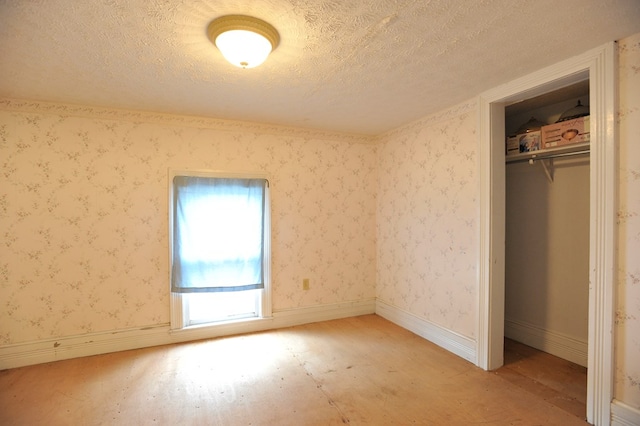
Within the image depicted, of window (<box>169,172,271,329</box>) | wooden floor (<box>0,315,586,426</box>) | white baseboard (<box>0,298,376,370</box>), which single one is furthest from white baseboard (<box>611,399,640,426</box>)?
window (<box>169,172,271,329</box>)

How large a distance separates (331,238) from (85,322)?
101 inches

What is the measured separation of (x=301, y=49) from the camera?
1.80 meters

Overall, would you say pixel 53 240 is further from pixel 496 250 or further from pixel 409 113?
pixel 496 250

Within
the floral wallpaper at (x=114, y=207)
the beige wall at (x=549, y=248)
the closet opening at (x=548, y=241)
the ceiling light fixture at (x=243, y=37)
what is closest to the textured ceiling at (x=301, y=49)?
the ceiling light fixture at (x=243, y=37)

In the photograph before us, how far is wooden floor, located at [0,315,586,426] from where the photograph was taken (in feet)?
6.34

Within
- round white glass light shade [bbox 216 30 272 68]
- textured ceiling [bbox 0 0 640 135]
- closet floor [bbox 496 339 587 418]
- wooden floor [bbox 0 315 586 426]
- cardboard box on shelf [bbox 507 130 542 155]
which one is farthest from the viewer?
cardboard box on shelf [bbox 507 130 542 155]

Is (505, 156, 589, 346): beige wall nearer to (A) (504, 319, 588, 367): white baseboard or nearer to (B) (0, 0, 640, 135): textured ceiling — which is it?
(A) (504, 319, 588, 367): white baseboard

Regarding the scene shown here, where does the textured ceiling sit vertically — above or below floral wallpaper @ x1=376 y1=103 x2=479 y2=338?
above

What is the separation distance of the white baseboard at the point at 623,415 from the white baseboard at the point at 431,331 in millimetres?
939

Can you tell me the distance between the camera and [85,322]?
2758mm

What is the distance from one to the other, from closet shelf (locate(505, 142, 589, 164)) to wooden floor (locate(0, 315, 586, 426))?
1793 mm

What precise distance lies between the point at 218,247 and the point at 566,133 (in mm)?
3223

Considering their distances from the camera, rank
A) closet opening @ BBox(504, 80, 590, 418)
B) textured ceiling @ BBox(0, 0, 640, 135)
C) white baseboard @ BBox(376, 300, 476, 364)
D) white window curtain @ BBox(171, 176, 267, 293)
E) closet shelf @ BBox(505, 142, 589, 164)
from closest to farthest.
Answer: textured ceiling @ BBox(0, 0, 640, 135)
closet shelf @ BBox(505, 142, 589, 164)
closet opening @ BBox(504, 80, 590, 418)
white baseboard @ BBox(376, 300, 476, 364)
white window curtain @ BBox(171, 176, 267, 293)

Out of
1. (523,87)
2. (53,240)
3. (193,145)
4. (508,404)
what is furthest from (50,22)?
(508,404)
